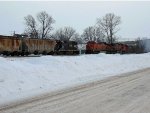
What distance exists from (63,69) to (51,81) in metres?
4.86

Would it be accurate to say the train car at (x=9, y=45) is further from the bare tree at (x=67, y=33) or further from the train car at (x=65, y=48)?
the bare tree at (x=67, y=33)

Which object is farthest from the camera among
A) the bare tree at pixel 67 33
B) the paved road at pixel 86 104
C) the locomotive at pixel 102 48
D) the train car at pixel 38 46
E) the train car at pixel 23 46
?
the bare tree at pixel 67 33

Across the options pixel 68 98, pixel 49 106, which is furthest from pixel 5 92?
pixel 49 106

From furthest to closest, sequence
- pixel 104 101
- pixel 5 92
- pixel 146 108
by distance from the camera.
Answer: pixel 5 92, pixel 104 101, pixel 146 108

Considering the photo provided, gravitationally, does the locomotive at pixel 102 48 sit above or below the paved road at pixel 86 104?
above

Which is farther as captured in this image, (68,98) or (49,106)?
(68,98)

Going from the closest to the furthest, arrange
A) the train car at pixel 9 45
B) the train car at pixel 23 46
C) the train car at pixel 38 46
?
the train car at pixel 9 45 < the train car at pixel 23 46 < the train car at pixel 38 46

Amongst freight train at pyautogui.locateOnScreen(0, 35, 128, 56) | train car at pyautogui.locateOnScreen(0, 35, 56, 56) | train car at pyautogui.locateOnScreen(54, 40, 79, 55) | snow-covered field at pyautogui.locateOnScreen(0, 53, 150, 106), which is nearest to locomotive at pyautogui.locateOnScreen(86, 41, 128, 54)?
freight train at pyautogui.locateOnScreen(0, 35, 128, 56)

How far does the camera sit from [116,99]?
11242mm

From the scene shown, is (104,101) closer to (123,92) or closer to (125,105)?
(125,105)

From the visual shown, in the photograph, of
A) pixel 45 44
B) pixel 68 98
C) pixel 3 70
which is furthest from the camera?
pixel 45 44

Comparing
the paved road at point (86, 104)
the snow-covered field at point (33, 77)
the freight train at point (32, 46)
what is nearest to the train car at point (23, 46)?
the freight train at point (32, 46)

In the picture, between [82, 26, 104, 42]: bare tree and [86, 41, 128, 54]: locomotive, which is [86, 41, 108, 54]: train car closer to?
[86, 41, 128, 54]: locomotive

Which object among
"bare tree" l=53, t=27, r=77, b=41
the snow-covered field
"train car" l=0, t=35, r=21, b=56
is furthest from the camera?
"bare tree" l=53, t=27, r=77, b=41
